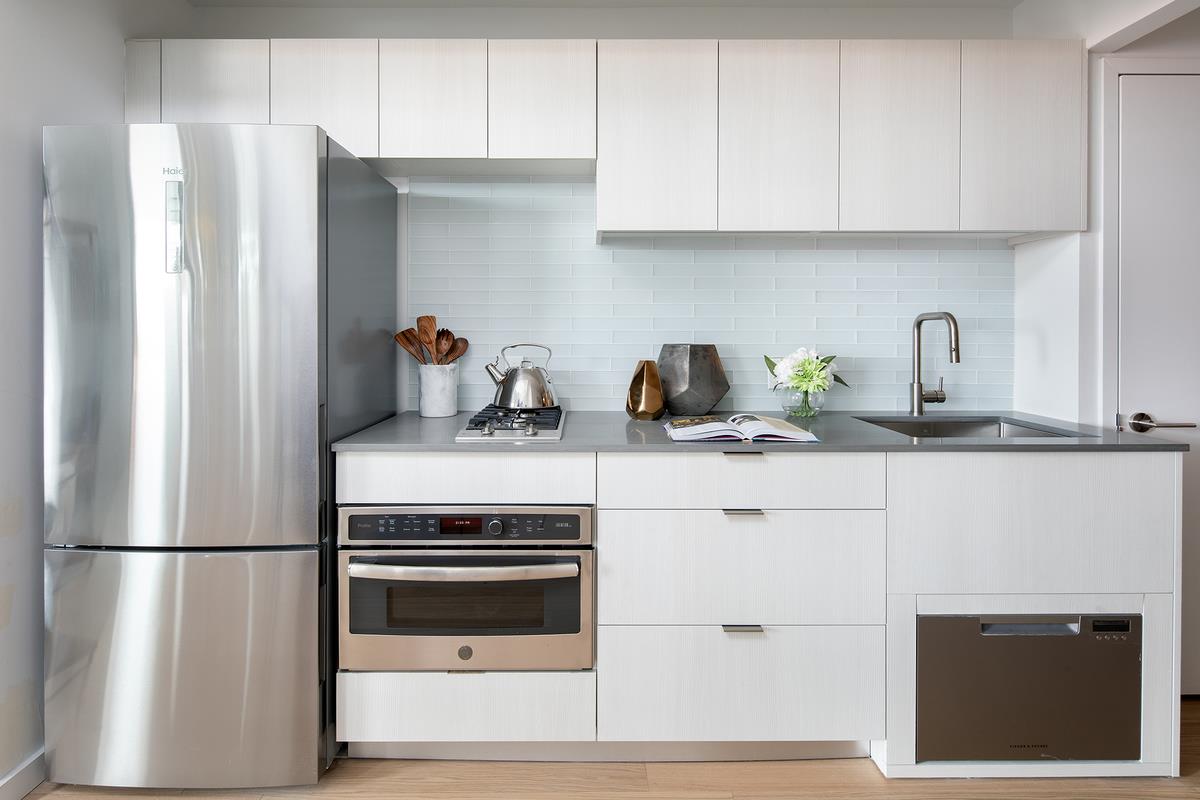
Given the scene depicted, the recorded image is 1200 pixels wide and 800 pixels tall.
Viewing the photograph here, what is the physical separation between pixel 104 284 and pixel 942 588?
2.31 m

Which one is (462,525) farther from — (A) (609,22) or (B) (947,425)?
(A) (609,22)

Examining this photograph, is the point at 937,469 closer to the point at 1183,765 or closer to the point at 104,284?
the point at 1183,765

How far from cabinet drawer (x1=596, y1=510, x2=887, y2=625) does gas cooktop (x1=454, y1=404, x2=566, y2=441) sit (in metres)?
0.29

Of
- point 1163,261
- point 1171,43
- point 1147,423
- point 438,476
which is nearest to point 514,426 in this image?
point 438,476

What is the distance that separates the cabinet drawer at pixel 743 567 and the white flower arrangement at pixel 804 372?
2.01 ft

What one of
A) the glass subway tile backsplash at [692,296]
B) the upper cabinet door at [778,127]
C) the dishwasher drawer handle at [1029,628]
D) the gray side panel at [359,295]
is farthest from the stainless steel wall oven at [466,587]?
the upper cabinet door at [778,127]

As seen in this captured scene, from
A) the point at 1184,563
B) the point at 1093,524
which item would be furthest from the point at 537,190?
the point at 1184,563

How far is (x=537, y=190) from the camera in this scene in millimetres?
2795

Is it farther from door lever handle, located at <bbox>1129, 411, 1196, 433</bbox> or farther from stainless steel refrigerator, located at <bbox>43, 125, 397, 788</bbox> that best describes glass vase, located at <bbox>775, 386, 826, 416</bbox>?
stainless steel refrigerator, located at <bbox>43, 125, 397, 788</bbox>

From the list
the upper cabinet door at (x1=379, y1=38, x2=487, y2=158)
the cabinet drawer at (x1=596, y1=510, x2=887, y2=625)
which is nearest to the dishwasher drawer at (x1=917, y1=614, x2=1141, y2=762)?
the cabinet drawer at (x1=596, y1=510, x2=887, y2=625)

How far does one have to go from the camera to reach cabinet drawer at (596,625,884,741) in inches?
83.3

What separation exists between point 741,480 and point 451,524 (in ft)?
2.57

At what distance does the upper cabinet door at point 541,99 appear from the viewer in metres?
2.42

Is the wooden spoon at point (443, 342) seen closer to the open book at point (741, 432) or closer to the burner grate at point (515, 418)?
the burner grate at point (515, 418)
